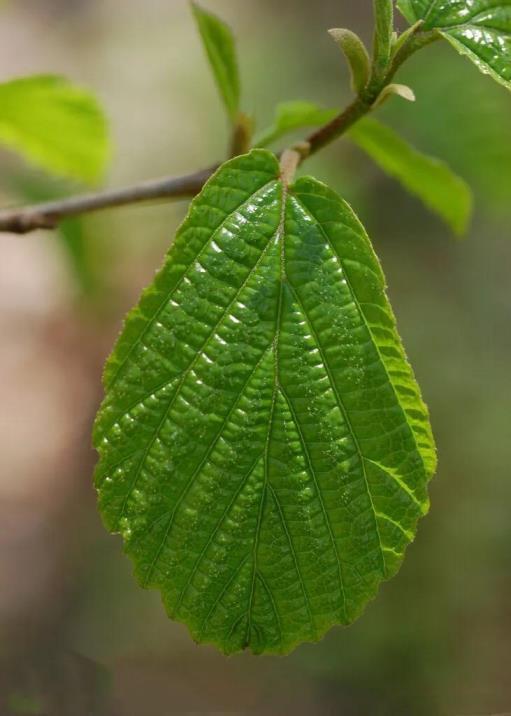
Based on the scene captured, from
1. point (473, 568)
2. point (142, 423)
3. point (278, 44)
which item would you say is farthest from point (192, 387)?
point (278, 44)

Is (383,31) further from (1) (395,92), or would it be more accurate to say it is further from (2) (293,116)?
(2) (293,116)

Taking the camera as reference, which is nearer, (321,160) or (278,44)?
(321,160)

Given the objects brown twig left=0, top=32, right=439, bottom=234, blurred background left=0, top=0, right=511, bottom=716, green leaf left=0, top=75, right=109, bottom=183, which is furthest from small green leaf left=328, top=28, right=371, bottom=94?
blurred background left=0, top=0, right=511, bottom=716

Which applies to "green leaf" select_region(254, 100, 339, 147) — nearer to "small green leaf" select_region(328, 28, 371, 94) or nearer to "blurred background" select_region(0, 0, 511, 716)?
"small green leaf" select_region(328, 28, 371, 94)

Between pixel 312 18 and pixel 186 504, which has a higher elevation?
pixel 186 504

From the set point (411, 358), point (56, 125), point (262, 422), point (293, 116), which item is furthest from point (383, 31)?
point (411, 358)

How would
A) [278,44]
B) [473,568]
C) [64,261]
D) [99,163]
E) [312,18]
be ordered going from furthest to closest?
[312,18] < [278,44] < [473,568] < [64,261] < [99,163]

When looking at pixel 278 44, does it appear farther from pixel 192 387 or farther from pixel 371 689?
pixel 192 387
